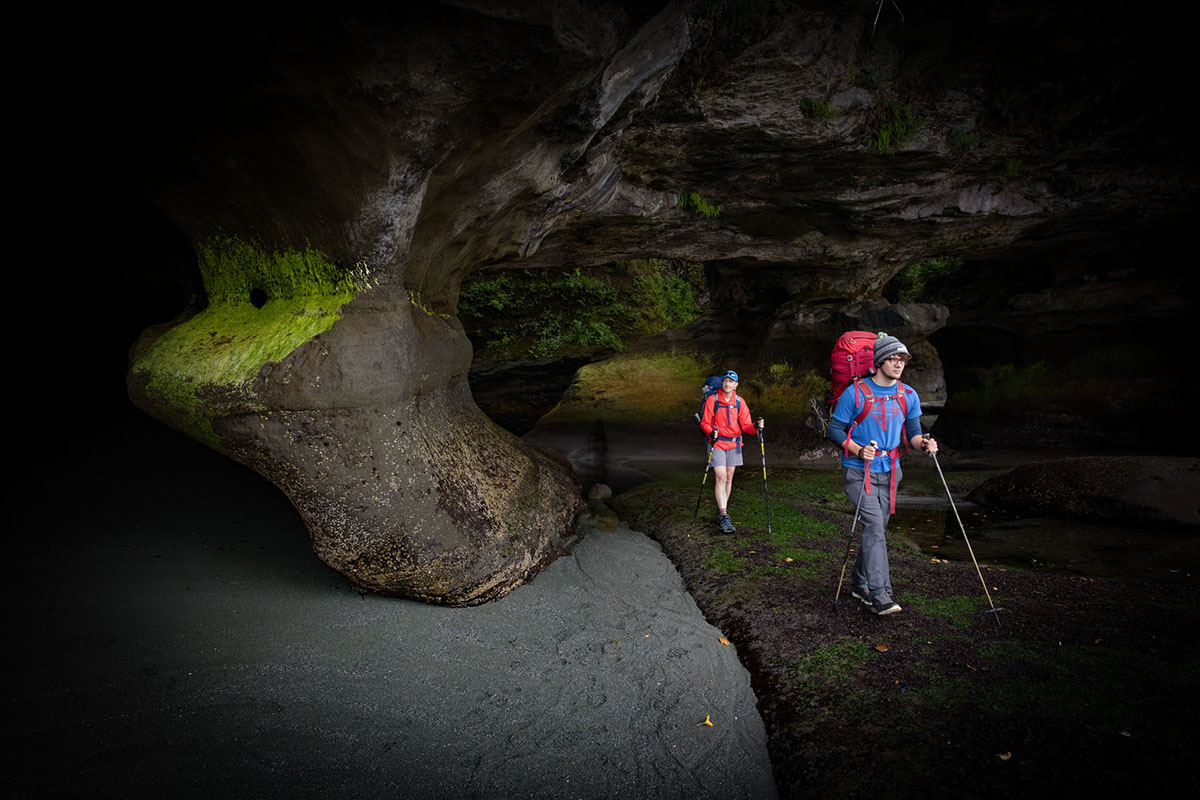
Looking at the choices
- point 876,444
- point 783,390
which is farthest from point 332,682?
point 783,390

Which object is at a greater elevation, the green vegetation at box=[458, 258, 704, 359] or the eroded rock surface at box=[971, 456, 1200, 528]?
the green vegetation at box=[458, 258, 704, 359]

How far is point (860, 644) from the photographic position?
438cm

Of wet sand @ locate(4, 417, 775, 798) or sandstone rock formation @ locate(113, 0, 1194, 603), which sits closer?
wet sand @ locate(4, 417, 775, 798)

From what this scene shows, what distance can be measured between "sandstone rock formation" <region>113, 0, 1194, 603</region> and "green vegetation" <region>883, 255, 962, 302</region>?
600cm

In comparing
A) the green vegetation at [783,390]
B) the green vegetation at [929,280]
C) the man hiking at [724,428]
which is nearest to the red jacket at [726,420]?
the man hiking at [724,428]

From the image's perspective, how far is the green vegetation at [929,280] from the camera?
15.4 metres

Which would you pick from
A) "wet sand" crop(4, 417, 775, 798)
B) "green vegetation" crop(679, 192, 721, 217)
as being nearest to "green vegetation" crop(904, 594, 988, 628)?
"wet sand" crop(4, 417, 775, 798)

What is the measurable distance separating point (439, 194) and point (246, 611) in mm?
3811

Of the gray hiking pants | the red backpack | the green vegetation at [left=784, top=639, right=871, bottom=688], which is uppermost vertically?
the red backpack

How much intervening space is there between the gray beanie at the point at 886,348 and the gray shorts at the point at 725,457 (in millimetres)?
2776

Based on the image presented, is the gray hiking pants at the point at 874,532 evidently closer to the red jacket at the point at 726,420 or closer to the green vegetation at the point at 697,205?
the red jacket at the point at 726,420

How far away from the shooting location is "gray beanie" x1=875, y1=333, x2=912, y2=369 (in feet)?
15.3

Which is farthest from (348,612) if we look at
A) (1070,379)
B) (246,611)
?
(1070,379)

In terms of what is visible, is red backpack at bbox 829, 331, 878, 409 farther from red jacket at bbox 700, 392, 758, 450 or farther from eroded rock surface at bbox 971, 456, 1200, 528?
eroded rock surface at bbox 971, 456, 1200, 528
